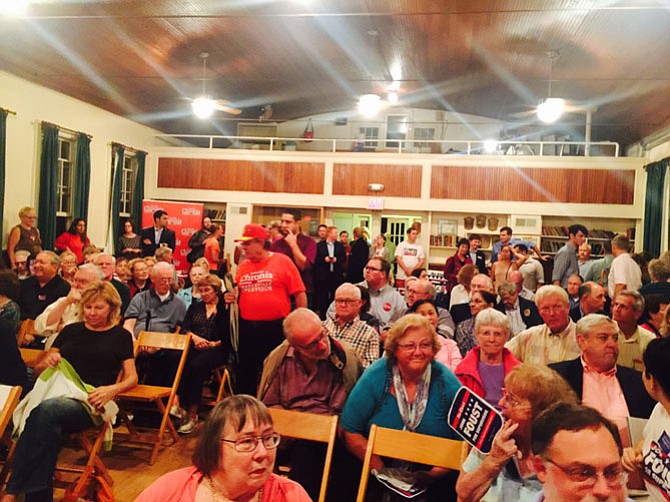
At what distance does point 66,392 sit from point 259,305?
161 centimetres

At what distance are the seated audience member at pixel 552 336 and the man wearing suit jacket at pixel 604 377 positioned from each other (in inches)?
26.3

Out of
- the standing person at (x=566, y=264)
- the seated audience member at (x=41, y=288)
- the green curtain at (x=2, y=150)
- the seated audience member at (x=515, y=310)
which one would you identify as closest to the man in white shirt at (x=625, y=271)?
the standing person at (x=566, y=264)

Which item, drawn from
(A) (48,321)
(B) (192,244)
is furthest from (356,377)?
(B) (192,244)

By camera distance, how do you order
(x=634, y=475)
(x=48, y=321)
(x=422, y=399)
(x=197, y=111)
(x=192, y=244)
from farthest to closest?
(x=192, y=244) < (x=197, y=111) < (x=48, y=321) < (x=422, y=399) < (x=634, y=475)

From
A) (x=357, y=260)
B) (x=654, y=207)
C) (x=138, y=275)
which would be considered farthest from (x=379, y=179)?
(x=138, y=275)

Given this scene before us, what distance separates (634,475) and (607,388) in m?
0.78

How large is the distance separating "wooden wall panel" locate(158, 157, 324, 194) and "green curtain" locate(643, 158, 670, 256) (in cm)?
607

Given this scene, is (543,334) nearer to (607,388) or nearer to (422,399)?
(607,388)

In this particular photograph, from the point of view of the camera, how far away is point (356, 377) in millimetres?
3088

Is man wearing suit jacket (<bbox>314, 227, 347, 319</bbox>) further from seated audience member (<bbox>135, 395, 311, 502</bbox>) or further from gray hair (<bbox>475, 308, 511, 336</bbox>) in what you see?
seated audience member (<bbox>135, 395, 311, 502</bbox>)

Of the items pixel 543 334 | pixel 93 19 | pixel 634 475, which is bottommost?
pixel 634 475

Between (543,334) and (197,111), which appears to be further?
(197,111)

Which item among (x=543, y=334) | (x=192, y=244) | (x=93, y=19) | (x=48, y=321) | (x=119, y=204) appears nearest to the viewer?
(x=543, y=334)

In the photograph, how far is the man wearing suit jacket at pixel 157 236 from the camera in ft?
31.3
